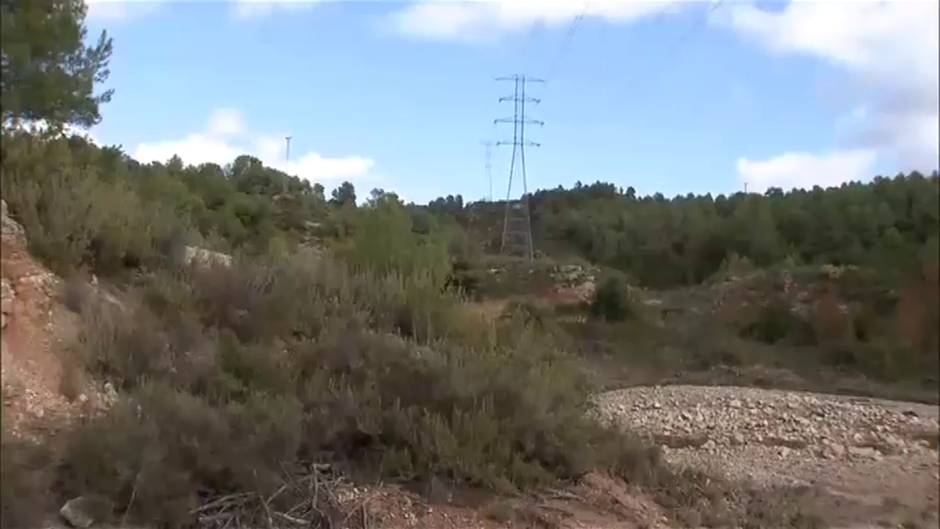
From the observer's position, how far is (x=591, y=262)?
1981cm

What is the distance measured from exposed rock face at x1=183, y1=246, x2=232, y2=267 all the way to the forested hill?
4.57 metres

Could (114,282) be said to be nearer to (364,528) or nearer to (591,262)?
(364,528)

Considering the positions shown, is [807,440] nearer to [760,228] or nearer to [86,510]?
[760,228]

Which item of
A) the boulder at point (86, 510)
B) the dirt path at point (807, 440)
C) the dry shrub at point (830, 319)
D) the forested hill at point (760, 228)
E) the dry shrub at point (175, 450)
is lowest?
the dirt path at point (807, 440)

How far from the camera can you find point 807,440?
14.0 m

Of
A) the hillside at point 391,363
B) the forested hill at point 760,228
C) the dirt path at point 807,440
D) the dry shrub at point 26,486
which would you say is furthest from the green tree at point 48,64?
the dirt path at point 807,440

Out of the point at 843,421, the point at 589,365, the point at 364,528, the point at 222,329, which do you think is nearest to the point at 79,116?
the point at 364,528

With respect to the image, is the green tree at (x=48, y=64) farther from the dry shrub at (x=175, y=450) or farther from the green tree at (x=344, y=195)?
the green tree at (x=344, y=195)

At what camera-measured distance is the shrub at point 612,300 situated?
16703mm

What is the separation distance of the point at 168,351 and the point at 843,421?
8.81 meters

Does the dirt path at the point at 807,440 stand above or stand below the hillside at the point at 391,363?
below

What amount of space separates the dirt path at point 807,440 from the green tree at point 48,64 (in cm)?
418

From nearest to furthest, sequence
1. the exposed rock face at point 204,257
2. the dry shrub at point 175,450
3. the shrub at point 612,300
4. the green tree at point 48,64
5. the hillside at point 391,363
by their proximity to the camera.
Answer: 1. the green tree at point 48,64
2. the hillside at point 391,363
3. the dry shrub at point 175,450
4. the exposed rock face at point 204,257
5. the shrub at point 612,300

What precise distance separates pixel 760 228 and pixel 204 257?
543cm
